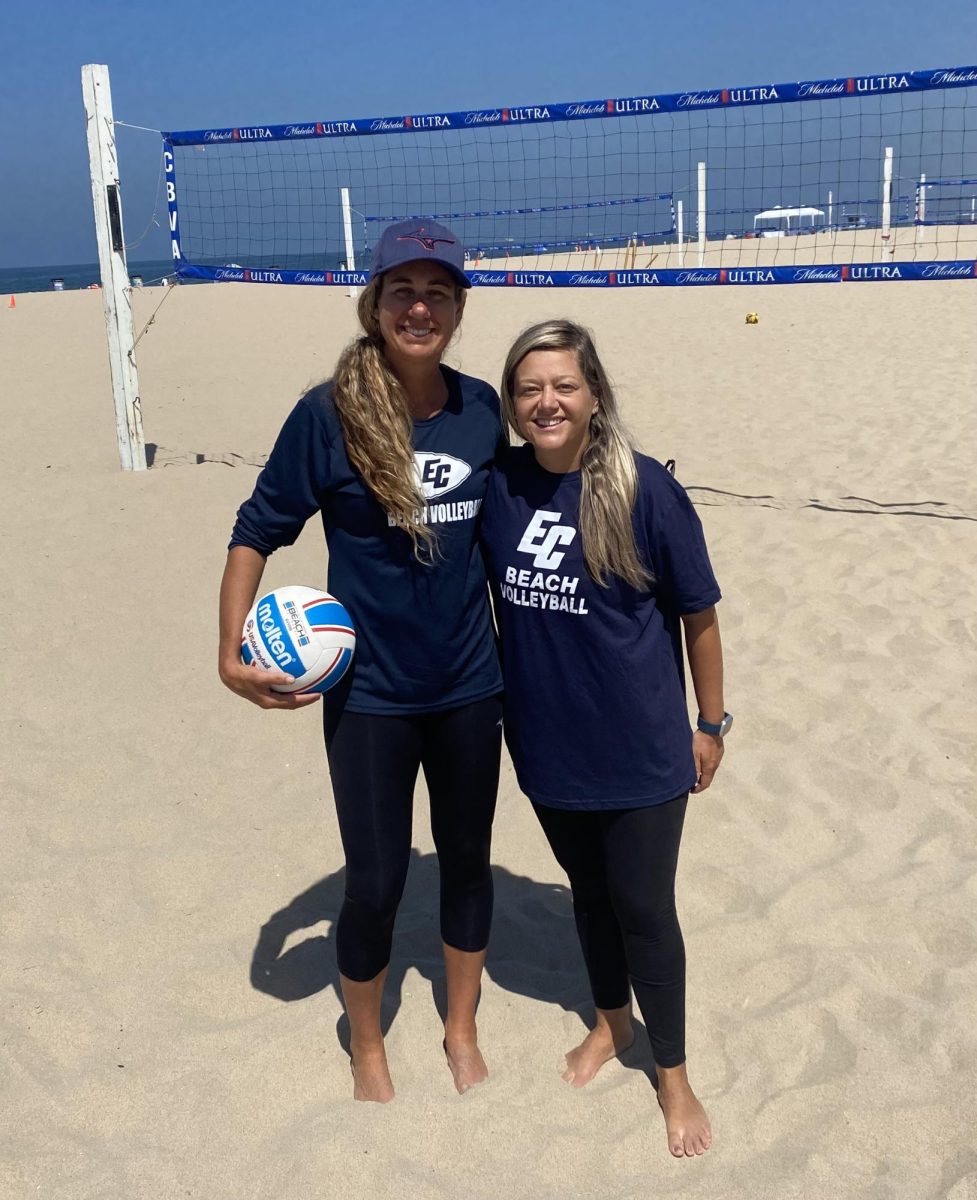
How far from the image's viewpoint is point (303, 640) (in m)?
2.15

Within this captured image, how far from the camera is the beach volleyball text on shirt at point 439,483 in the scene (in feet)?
7.04

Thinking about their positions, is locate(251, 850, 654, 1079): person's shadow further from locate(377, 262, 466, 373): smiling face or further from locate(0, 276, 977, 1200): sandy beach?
locate(377, 262, 466, 373): smiling face

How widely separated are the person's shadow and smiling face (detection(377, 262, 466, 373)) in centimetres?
171

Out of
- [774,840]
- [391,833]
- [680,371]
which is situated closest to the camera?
[391,833]

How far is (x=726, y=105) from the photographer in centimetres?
569

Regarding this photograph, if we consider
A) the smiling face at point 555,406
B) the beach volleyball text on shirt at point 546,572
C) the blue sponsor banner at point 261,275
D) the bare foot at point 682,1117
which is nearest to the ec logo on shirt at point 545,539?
the beach volleyball text on shirt at point 546,572

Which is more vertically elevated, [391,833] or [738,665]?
[391,833]

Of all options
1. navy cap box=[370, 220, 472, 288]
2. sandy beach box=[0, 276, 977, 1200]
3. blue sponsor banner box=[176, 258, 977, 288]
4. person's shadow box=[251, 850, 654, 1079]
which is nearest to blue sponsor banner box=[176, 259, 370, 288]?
blue sponsor banner box=[176, 258, 977, 288]

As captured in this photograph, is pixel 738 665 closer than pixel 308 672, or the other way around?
pixel 308 672

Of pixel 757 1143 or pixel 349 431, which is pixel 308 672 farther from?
pixel 757 1143

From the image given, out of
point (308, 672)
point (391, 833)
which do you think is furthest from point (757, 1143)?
point (308, 672)

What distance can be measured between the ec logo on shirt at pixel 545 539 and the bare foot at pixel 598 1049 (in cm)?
118

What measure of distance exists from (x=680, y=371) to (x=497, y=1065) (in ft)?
33.7

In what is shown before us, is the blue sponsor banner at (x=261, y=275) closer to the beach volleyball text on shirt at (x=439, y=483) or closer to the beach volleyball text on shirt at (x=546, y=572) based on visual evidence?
the beach volleyball text on shirt at (x=439, y=483)
